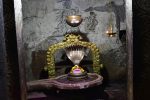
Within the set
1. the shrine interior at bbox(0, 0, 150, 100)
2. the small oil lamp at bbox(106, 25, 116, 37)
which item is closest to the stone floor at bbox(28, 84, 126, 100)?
the shrine interior at bbox(0, 0, 150, 100)

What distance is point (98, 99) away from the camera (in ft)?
4.06

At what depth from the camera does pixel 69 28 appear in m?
1.43

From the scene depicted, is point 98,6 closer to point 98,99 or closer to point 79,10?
point 79,10

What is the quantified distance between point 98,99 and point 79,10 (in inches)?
21.6

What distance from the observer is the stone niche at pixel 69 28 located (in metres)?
1.06

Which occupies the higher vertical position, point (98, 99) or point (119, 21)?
point (119, 21)

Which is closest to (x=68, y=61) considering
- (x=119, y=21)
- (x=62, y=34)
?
(x=62, y=34)

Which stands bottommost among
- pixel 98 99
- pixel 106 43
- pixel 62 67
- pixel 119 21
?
pixel 98 99
